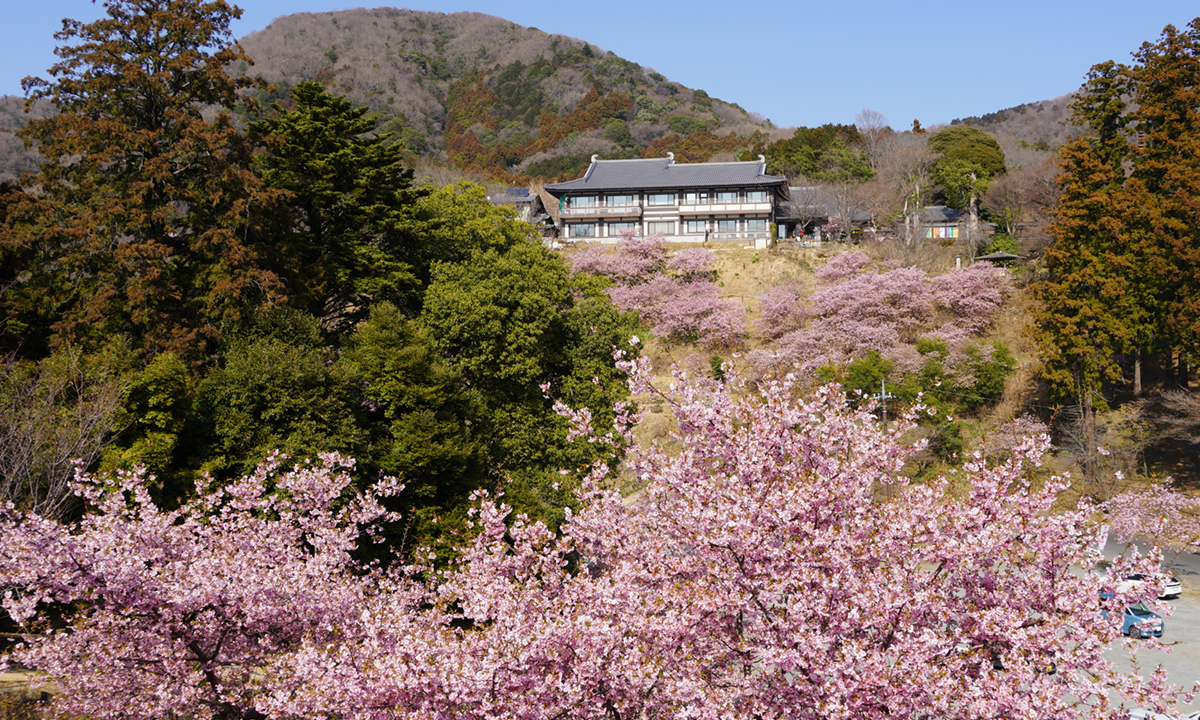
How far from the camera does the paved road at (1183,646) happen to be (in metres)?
14.3

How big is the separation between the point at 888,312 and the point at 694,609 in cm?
2886

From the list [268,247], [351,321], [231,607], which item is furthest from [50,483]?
[351,321]

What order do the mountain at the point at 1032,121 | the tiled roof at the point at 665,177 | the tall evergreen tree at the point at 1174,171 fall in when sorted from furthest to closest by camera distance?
the mountain at the point at 1032,121 < the tiled roof at the point at 665,177 < the tall evergreen tree at the point at 1174,171

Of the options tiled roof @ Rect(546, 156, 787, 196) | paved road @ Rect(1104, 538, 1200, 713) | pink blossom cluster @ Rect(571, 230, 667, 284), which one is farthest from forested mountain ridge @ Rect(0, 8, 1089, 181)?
paved road @ Rect(1104, 538, 1200, 713)

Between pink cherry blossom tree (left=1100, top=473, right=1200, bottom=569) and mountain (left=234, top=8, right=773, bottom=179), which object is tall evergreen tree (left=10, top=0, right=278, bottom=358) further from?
mountain (left=234, top=8, right=773, bottom=179)

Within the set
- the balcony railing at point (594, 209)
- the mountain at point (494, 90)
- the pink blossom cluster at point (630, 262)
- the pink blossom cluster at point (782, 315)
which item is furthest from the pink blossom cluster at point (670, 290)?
the mountain at point (494, 90)

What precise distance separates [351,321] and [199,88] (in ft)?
24.0

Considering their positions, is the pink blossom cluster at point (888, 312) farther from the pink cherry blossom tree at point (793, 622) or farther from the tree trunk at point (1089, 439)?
the pink cherry blossom tree at point (793, 622)

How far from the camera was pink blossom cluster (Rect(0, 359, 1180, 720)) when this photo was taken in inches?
214

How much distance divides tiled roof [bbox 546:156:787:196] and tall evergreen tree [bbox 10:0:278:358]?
30.9 meters

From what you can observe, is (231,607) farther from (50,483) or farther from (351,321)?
(351,321)

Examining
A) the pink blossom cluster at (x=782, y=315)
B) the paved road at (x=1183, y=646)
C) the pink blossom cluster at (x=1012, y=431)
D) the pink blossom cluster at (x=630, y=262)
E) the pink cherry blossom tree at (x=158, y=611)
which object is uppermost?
the pink blossom cluster at (x=630, y=262)

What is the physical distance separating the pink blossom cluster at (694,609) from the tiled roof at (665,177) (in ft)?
128

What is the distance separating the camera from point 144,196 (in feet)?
53.1
